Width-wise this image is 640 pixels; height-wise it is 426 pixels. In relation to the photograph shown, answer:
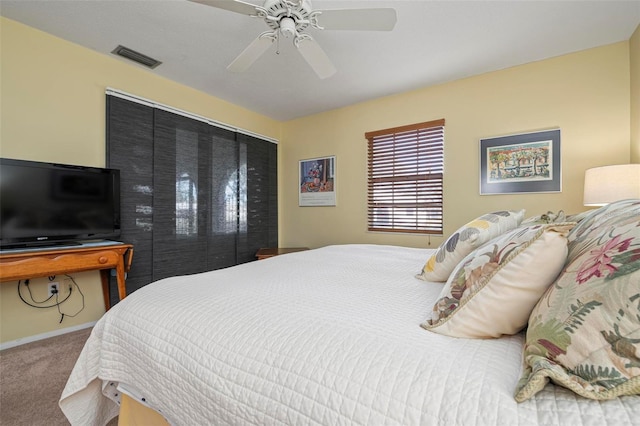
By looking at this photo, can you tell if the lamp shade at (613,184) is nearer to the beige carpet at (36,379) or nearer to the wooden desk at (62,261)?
the beige carpet at (36,379)

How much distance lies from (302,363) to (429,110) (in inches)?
124

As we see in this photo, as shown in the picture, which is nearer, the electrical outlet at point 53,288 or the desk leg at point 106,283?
the electrical outlet at point 53,288

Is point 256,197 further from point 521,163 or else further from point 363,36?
point 521,163

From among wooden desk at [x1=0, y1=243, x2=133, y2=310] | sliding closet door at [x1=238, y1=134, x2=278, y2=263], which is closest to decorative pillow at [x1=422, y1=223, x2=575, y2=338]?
wooden desk at [x1=0, y1=243, x2=133, y2=310]

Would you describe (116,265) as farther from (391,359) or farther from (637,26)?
(637,26)

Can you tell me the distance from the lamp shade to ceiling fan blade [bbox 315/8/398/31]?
1800mm

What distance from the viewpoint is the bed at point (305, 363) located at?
0.52m

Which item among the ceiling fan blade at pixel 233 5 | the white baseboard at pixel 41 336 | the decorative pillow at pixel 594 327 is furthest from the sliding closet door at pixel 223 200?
the decorative pillow at pixel 594 327

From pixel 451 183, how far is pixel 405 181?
19.5 inches

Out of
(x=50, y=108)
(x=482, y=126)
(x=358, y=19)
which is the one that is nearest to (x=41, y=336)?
(x=50, y=108)

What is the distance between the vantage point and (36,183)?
2104 millimetres

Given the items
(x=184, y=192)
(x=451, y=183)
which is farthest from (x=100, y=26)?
(x=451, y=183)

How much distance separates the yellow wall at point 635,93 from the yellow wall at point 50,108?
4224 mm

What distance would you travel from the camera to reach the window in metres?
3.13
